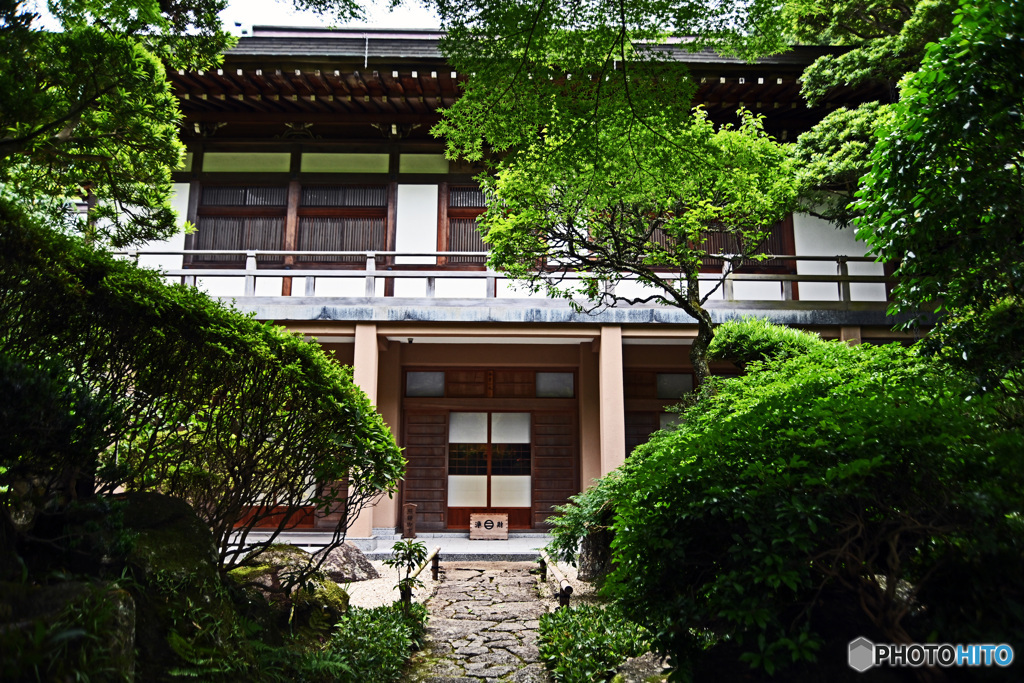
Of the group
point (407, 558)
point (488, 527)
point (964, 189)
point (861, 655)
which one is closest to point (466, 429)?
point (488, 527)

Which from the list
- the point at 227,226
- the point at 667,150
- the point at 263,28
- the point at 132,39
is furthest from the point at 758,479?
the point at 263,28

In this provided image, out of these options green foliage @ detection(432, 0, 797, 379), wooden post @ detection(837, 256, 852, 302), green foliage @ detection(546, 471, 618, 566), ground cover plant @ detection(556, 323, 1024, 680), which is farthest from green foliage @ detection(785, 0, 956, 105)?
ground cover plant @ detection(556, 323, 1024, 680)

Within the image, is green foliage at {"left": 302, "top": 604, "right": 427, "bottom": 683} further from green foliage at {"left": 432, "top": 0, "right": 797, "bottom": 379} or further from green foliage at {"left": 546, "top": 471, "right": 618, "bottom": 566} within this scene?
green foliage at {"left": 432, "top": 0, "right": 797, "bottom": 379}

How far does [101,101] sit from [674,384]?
1093cm

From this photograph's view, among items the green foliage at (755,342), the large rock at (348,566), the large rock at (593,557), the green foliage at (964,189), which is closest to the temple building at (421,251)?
the large rock at (348,566)

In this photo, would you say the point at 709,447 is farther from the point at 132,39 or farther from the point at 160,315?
the point at 132,39

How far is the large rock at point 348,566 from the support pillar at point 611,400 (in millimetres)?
4048

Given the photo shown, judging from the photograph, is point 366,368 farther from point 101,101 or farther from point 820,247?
point 820,247

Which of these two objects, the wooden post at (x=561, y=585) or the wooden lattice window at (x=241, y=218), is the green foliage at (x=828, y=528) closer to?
the wooden post at (x=561, y=585)

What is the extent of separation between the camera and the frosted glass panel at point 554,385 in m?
13.7

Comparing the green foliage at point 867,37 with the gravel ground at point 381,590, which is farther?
the green foliage at point 867,37

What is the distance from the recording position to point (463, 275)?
11.7 m

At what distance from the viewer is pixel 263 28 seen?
15375 mm

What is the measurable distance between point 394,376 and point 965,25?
35.8ft
